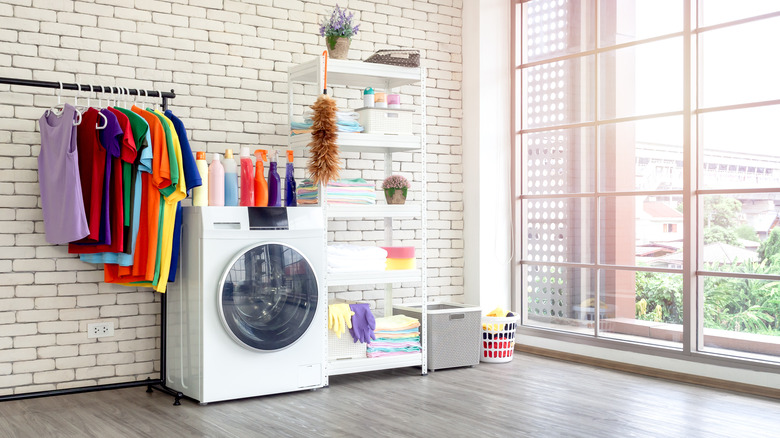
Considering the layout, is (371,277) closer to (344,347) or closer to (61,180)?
(344,347)

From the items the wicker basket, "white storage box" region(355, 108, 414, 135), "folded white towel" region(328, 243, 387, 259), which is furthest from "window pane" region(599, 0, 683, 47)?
"folded white towel" region(328, 243, 387, 259)

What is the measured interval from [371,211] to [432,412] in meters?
1.25

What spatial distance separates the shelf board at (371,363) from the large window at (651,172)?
1.18 m

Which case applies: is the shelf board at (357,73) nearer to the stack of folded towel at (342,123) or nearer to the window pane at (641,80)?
the stack of folded towel at (342,123)

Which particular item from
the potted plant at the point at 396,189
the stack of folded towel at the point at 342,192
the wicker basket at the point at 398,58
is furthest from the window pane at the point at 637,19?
the stack of folded towel at the point at 342,192

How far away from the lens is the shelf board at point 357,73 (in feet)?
13.6

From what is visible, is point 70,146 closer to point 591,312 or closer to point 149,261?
point 149,261

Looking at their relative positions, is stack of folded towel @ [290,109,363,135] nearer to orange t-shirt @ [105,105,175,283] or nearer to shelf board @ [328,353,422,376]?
orange t-shirt @ [105,105,175,283]

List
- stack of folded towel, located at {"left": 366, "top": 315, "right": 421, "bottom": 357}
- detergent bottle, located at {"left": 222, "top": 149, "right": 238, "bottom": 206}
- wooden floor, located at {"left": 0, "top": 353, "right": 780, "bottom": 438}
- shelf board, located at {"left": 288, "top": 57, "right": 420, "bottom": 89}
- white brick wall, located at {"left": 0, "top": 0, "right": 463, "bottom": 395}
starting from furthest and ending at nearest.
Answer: stack of folded towel, located at {"left": 366, "top": 315, "right": 421, "bottom": 357} → shelf board, located at {"left": 288, "top": 57, "right": 420, "bottom": 89} → detergent bottle, located at {"left": 222, "top": 149, "right": 238, "bottom": 206} → white brick wall, located at {"left": 0, "top": 0, "right": 463, "bottom": 395} → wooden floor, located at {"left": 0, "top": 353, "right": 780, "bottom": 438}

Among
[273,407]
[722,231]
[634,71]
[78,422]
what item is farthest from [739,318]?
[78,422]

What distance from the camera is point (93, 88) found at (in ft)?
12.5

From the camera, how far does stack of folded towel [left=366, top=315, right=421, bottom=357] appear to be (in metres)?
4.30

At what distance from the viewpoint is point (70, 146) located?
3.55 meters

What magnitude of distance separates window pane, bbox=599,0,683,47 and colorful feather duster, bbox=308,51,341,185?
1911 millimetres
